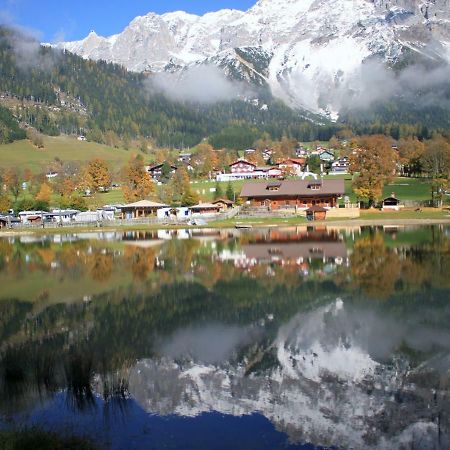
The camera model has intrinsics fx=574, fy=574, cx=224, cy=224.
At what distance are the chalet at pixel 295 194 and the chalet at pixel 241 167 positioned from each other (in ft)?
157

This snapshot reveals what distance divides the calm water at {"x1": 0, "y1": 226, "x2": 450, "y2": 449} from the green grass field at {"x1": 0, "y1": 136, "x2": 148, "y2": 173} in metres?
130

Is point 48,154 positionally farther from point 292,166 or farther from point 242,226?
point 242,226

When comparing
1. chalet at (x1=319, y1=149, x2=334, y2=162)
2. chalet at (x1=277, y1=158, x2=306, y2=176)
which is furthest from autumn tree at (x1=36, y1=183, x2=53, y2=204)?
chalet at (x1=319, y1=149, x2=334, y2=162)

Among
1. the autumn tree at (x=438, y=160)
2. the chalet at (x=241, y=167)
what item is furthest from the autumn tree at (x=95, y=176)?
the autumn tree at (x=438, y=160)

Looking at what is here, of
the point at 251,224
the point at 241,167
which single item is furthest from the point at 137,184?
the point at 241,167

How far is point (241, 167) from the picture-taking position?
14400cm

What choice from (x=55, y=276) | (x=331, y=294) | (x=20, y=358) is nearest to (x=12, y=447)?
(x=20, y=358)

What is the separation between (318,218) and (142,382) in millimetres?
65711

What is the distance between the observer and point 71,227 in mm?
83062

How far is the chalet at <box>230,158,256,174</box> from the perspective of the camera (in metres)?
142

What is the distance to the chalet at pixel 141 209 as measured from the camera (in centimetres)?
9125

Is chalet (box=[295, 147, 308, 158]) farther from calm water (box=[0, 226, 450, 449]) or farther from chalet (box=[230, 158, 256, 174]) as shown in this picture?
calm water (box=[0, 226, 450, 449])

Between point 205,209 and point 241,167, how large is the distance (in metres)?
56.1

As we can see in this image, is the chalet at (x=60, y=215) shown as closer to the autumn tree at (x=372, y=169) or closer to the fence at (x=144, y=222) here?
the fence at (x=144, y=222)
